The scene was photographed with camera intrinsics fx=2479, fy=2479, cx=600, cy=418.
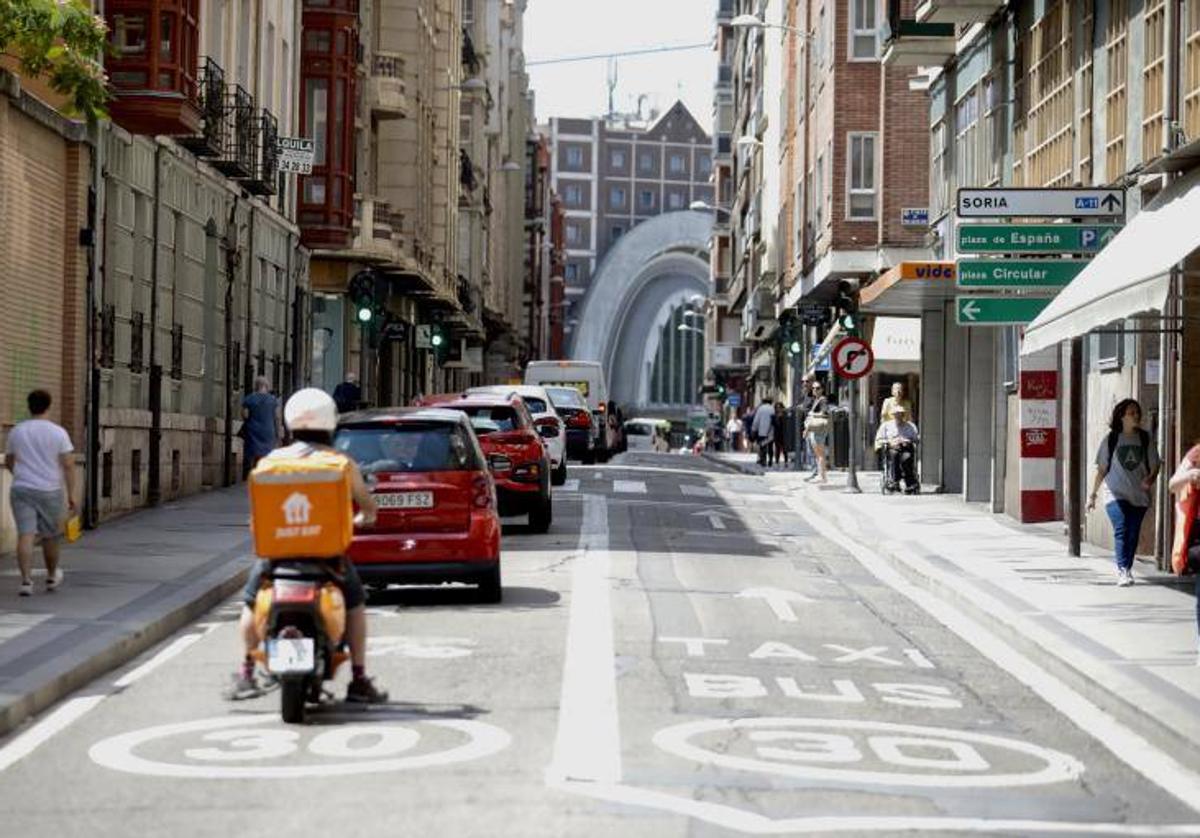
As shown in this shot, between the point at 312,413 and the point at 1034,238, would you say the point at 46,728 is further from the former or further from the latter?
the point at 1034,238

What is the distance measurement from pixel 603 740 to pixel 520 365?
121535 mm

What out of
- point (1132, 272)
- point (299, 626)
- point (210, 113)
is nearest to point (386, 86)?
point (210, 113)

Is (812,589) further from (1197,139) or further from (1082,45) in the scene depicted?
(1082,45)

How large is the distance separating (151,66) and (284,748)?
779 inches

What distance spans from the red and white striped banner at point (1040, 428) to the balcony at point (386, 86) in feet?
93.3

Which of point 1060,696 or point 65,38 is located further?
point 65,38

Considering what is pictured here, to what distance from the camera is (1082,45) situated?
28.1 m

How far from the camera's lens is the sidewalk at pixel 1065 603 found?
1315 cm

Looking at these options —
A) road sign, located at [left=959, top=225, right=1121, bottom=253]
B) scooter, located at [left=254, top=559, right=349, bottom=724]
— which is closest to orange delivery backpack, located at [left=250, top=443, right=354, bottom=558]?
scooter, located at [left=254, top=559, right=349, bottom=724]

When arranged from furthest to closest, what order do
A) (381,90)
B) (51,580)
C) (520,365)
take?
(520,365) < (381,90) < (51,580)

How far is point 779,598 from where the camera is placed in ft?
66.3

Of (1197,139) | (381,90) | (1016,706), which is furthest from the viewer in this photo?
(381,90)

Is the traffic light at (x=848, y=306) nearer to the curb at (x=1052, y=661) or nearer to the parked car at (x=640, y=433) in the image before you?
the curb at (x=1052, y=661)

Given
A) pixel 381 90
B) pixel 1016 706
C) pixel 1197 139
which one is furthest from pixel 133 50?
pixel 381 90
